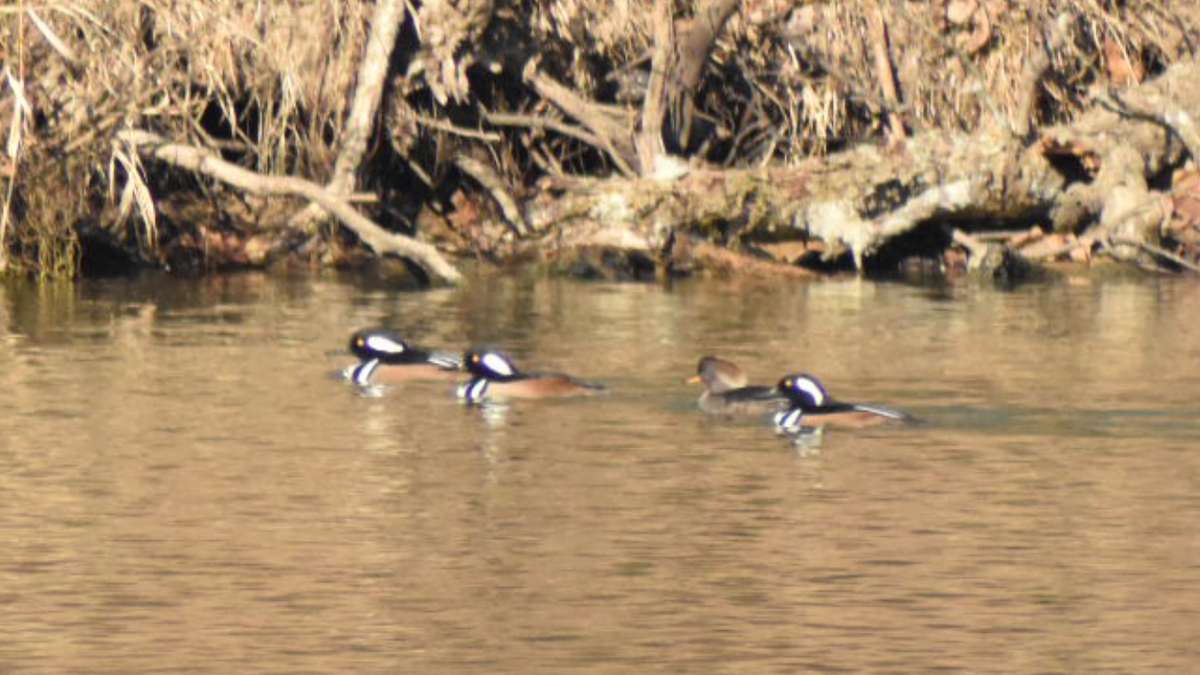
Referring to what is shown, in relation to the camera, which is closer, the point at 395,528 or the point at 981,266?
the point at 395,528

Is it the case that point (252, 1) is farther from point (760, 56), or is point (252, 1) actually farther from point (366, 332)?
point (366, 332)

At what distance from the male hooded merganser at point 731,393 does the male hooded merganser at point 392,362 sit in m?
1.97

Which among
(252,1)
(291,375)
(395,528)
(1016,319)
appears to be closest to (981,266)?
(1016,319)

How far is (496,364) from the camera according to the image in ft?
55.9

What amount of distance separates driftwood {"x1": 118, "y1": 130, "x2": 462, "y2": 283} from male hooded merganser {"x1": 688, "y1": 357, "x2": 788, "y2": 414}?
9.01 metres

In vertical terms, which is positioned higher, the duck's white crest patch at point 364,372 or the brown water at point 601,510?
the duck's white crest patch at point 364,372

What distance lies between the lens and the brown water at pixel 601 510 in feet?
31.8

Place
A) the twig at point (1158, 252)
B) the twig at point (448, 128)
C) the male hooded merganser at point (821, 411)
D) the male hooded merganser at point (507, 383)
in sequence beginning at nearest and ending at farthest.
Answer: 1. the male hooded merganser at point (821, 411)
2. the male hooded merganser at point (507, 383)
3. the twig at point (1158, 252)
4. the twig at point (448, 128)

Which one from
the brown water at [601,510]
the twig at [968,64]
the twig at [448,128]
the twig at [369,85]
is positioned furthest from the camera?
the twig at [448,128]

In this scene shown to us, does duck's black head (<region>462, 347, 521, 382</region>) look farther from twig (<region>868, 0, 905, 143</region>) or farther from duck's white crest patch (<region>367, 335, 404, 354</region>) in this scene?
twig (<region>868, 0, 905, 143</region>)

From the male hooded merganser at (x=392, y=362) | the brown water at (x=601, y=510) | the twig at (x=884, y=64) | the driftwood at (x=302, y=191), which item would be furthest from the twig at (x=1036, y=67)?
the male hooded merganser at (x=392, y=362)

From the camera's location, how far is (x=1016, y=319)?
22156 mm

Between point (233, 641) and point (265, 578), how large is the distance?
112 cm

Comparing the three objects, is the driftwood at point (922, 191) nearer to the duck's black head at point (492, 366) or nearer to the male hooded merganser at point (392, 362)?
the male hooded merganser at point (392, 362)
